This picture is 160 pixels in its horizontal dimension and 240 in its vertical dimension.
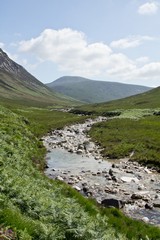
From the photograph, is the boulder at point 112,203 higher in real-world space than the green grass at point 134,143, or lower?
lower

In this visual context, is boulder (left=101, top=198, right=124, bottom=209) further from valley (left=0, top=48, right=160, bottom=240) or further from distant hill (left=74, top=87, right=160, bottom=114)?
distant hill (left=74, top=87, right=160, bottom=114)

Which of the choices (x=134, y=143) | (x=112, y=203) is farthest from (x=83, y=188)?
(x=134, y=143)

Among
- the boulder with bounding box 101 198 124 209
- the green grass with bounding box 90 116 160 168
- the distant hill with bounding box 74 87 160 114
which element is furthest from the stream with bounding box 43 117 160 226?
the distant hill with bounding box 74 87 160 114

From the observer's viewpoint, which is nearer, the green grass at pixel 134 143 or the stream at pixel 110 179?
the stream at pixel 110 179

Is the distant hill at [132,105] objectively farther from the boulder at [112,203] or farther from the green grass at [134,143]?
the boulder at [112,203]

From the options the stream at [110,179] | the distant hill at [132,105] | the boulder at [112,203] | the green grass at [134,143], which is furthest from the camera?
the distant hill at [132,105]

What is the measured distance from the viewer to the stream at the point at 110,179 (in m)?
18.9

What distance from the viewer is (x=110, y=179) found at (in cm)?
2553

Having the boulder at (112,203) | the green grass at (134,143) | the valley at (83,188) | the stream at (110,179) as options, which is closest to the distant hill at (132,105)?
the green grass at (134,143)

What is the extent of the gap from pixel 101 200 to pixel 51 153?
58.7 feet

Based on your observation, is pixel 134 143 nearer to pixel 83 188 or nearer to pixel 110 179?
pixel 110 179

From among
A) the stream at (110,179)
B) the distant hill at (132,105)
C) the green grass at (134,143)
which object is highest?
the distant hill at (132,105)

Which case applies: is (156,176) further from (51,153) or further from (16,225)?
(16,225)

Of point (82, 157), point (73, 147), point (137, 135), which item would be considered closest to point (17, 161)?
point (82, 157)
